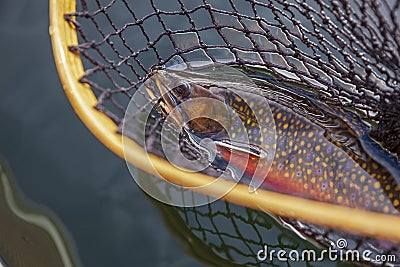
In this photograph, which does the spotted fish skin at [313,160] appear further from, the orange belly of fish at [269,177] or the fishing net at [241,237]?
the fishing net at [241,237]

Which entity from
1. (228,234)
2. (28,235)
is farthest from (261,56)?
(28,235)

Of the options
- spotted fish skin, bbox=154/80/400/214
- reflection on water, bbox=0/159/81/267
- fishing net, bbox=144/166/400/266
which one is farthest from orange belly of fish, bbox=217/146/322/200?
reflection on water, bbox=0/159/81/267

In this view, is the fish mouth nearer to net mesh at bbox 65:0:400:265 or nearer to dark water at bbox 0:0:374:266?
net mesh at bbox 65:0:400:265

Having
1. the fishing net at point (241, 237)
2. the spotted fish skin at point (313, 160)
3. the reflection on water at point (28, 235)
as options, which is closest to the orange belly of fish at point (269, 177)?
the spotted fish skin at point (313, 160)

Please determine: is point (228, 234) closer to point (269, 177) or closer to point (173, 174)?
point (269, 177)

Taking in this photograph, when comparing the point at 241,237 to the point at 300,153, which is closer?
the point at 300,153

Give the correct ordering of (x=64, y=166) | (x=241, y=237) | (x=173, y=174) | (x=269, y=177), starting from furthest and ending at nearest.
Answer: (x=64, y=166), (x=241, y=237), (x=269, y=177), (x=173, y=174)
